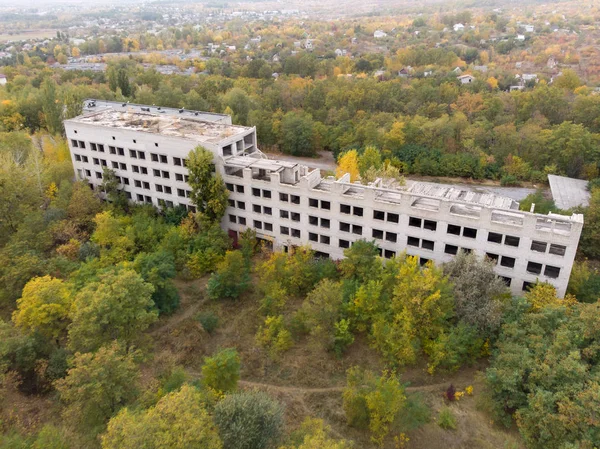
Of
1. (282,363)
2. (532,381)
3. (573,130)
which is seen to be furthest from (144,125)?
(573,130)

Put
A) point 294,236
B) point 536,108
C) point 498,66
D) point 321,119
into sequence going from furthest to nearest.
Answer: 1. point 498,66
2. point 321,119
3. point 536,108
4. point 294,236

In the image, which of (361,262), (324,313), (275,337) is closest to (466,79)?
(361,262)

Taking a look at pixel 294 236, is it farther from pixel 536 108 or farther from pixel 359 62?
pixel 359 62

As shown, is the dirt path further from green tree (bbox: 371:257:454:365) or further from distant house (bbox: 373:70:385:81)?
distant house (bbox: 373:70:385:81)

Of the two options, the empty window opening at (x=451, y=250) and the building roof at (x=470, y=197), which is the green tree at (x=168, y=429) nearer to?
the empty window opening at (x=451, y=250)

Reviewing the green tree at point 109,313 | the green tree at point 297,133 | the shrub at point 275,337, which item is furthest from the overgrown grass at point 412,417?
the green tree at point 297,133

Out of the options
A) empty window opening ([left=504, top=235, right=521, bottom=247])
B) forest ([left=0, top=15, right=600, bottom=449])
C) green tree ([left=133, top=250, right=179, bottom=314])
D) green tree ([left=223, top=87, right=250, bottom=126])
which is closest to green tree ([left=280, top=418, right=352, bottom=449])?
forest ([left=0, top=15, right=600, bottom=449])

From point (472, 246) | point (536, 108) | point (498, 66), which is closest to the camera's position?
point (472, 246)
